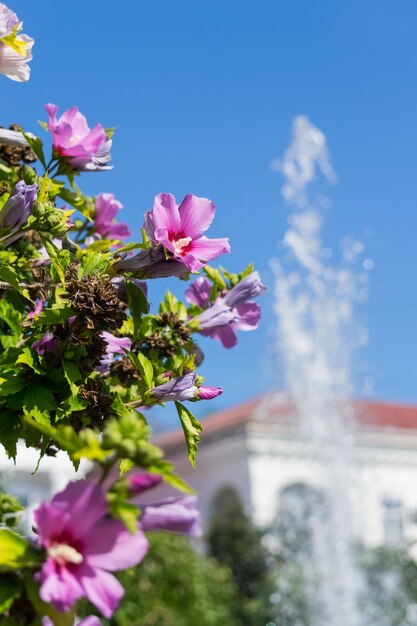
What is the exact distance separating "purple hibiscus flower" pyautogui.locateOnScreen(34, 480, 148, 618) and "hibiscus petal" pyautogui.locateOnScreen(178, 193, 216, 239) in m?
0.66

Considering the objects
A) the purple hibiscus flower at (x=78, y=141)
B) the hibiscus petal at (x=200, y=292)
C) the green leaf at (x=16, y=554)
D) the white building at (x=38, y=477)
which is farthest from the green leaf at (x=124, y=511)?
the white building at (x=38, y=477)

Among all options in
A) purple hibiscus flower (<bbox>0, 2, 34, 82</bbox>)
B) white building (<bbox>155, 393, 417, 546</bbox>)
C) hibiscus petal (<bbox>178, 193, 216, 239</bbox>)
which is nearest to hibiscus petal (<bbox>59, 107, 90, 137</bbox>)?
purple hibiscus flower (<bbox>0, 2, 34, 82</bbox>)

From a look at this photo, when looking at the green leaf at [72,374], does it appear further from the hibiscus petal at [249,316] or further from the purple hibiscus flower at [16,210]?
the hibiscus petal at [249,316]

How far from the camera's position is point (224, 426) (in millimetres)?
25109

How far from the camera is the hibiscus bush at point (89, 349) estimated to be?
93 centimetres

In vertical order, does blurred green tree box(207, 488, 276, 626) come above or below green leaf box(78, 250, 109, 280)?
above

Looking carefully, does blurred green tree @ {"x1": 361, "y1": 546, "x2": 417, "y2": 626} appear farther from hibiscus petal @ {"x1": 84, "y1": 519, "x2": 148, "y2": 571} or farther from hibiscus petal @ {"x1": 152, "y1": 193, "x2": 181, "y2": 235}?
hibiscus petal @ {"x1": 84, "y1": 519, "x2": 148, "y2": 571}

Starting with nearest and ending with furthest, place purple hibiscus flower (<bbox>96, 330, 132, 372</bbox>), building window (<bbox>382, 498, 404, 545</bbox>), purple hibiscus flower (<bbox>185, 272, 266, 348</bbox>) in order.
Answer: purple hibiscus flower (<bbox>96, 330, 132, 372</bbox>) < purple hibiscus flower (<bbox>185, 272, 266, 348</bbox>) < building window (<bbox>382, 498, 404, 545</bbox>)

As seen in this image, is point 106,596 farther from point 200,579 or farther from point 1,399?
point 200,579

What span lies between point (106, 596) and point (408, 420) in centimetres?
2810

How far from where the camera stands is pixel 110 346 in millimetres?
1748

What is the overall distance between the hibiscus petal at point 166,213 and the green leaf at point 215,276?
19.9 inches

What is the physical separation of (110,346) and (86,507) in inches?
32.6

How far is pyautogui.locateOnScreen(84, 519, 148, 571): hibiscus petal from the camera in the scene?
0.92 meters
